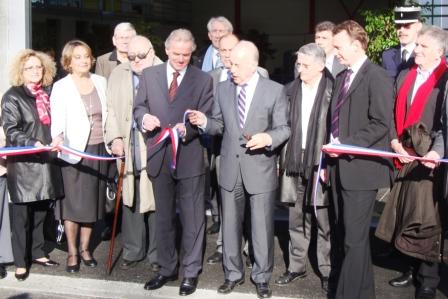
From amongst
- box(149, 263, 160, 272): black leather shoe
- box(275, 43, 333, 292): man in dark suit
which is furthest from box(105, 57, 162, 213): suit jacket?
box(275, 43, 333, 292): man in dark suit

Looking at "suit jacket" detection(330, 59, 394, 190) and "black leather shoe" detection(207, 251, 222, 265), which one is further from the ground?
"suit jacket" detection(330, 59, 394, 190)

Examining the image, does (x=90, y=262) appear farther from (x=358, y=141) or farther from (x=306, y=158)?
(x=358, y=141)

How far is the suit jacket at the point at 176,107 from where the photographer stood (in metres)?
5.73

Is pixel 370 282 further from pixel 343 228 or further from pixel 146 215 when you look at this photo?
pixel 146 215

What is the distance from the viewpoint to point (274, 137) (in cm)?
538

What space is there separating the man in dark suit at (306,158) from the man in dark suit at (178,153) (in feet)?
2.38

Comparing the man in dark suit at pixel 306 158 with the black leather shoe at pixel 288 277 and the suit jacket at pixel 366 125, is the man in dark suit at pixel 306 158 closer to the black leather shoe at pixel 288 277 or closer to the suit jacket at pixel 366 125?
the black leather shoe at pixel 288 277

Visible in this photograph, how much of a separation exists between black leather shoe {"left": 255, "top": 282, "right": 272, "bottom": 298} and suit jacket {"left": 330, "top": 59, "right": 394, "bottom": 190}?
44.5 inches

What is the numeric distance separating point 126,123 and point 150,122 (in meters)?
0.74

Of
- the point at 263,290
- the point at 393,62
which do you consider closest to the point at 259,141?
the point at 263,290

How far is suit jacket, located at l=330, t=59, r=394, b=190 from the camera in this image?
5062 millimetres

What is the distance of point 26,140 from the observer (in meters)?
6.01

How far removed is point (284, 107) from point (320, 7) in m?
19.1

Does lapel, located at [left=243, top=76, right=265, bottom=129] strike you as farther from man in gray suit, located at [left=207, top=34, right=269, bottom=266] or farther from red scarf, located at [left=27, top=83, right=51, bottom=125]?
red scarf, located at [left=27, top=83, right=51, bottom=125]
